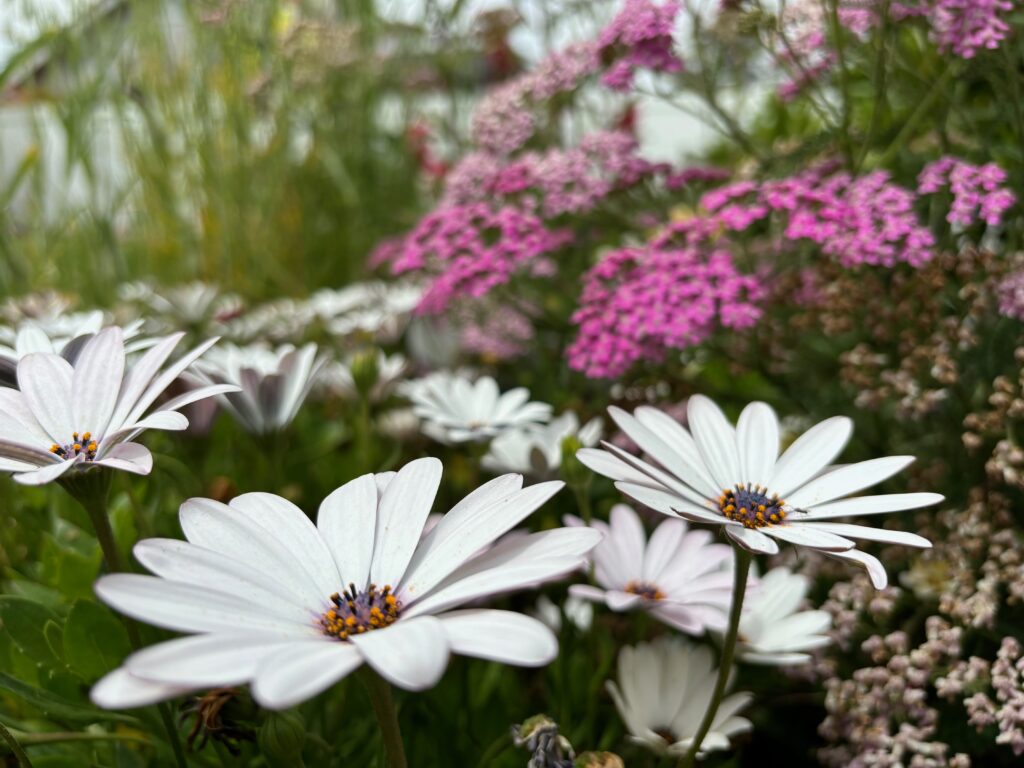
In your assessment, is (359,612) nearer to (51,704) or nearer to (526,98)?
(51,704)

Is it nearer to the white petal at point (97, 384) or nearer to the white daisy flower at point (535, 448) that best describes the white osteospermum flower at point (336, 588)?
the white petal at point (97, 384)

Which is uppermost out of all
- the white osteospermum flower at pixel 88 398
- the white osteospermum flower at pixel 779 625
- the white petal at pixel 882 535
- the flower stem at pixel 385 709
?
the white osteospermum flower at pixel 88 398

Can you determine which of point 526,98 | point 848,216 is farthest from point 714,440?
point 526,98

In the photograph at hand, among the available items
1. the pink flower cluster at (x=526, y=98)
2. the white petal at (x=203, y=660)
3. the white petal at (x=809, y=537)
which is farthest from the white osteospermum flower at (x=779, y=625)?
the pink flower cluster at (x=526, y=98)

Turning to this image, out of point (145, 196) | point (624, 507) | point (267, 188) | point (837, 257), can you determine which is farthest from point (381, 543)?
point (145, 196)

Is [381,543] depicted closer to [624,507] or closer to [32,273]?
[624,507]

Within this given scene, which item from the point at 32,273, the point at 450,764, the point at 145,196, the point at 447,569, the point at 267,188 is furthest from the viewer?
the point at 145,196
